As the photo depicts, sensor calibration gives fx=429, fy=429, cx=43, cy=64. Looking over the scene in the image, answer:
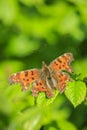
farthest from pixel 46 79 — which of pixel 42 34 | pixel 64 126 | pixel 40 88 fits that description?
pixel 42 34

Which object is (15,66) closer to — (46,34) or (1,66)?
(1,66)

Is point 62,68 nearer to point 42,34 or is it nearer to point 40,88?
point 40,88

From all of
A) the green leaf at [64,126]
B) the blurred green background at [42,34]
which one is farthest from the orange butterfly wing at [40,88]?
the blurred green background at [42,34]

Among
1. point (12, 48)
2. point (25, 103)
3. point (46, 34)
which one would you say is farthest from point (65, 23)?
point (25, 103)

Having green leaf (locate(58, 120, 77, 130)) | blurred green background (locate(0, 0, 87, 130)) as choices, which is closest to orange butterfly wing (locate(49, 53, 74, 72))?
green leaf (locate(58, 120, 77, 130))

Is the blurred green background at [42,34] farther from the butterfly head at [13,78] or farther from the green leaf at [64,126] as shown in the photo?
the butterfly head at [13,78]
